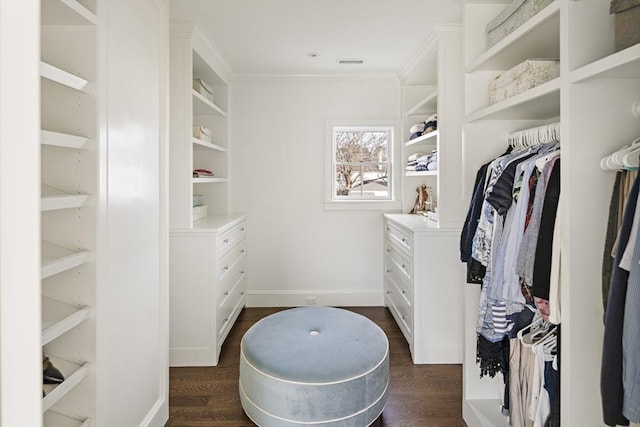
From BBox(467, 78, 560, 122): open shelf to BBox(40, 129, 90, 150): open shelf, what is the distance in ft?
5.51

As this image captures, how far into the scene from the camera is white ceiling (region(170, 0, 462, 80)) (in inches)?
108

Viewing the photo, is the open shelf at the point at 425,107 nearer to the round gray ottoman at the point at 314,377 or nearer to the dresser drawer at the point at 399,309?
the dresser drawer at the point at 399,309

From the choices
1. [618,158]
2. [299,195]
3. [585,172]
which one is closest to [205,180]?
[299,195]

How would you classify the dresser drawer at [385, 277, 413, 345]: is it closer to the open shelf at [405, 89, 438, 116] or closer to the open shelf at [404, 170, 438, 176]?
the open shelf at [404, 170, 438, 176]

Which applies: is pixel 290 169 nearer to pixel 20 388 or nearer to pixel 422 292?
pixel 422 292

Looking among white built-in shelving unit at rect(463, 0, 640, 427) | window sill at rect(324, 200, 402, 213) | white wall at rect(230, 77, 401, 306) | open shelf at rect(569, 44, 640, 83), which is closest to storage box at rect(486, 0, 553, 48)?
white built-in shelving unit at rect(463, 0, 640, 427)

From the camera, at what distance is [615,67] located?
3.82ft

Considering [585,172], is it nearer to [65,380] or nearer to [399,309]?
[65,380]

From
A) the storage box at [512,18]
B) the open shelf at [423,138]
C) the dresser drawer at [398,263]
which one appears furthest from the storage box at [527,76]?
the dresser drawer at [398,263]

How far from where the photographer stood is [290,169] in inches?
175

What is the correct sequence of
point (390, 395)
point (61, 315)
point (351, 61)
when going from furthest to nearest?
point (351, 61), point (390, 395), point (61, 315)

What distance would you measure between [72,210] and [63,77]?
1.60ft

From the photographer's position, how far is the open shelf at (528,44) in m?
1.53

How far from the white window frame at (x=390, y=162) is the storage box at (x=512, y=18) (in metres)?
2.27
